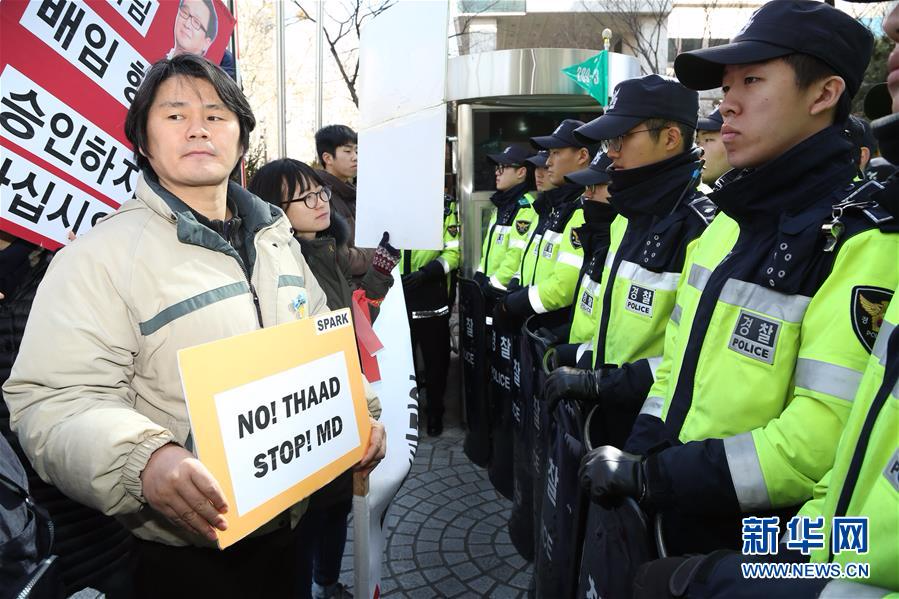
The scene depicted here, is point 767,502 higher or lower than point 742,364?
lower

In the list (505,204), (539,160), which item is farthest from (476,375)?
(539,160)

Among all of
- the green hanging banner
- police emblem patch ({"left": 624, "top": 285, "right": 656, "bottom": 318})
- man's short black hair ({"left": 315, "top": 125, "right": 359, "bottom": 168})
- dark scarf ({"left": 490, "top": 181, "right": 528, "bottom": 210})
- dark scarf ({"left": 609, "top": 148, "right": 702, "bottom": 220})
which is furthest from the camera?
dark scarf ({"left": 490, "top": 181, "right": 528, "bottom": 210})

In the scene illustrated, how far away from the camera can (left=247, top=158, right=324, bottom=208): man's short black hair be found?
8.32 ft

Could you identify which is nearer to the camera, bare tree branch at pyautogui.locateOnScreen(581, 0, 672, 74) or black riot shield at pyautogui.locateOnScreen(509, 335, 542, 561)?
black riot shield at pyautogui.locateOnScreen(509, 335, 542, 561)

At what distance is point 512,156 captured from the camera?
563 centimetres

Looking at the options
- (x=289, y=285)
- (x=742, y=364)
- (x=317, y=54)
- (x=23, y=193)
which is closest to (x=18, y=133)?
(x=23, y=193)

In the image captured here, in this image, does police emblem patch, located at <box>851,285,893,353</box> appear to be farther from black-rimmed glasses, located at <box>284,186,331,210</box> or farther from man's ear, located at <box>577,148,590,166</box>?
man's ear, located at <box>577,148,590,166</box>

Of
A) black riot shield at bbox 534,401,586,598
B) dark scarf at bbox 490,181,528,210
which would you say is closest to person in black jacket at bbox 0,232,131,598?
black riot shield at bbox 534,401,586,598

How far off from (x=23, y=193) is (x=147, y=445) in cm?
136

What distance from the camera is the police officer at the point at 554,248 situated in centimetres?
385

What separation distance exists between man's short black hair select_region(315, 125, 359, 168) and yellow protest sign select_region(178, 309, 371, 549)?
9.68 feet

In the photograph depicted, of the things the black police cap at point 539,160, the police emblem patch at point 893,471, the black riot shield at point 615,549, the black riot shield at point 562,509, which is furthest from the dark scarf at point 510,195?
the police emblem patch at point 893,471

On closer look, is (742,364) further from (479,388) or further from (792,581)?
(479,388)

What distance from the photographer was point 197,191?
160cm
